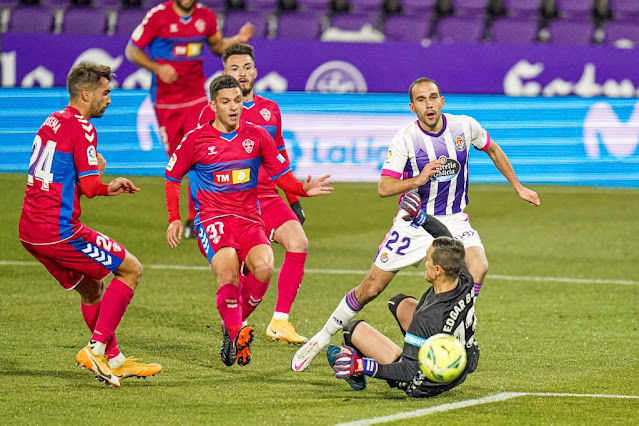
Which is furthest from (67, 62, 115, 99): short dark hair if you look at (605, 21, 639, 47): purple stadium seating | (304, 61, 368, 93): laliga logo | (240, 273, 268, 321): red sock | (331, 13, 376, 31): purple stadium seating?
(605, 21, 639, 47): purple stadium seating

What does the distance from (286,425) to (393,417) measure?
0.57 metres

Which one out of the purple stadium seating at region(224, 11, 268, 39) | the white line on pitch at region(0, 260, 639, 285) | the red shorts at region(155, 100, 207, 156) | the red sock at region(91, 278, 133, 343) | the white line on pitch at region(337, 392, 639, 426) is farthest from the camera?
the purple stadium seating at region(224, 11, 268, 39)

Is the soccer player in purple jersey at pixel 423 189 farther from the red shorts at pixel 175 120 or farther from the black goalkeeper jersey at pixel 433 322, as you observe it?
the red shorts at pixel 175 120

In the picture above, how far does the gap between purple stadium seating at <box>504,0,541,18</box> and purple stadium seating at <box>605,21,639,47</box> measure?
1209 mm

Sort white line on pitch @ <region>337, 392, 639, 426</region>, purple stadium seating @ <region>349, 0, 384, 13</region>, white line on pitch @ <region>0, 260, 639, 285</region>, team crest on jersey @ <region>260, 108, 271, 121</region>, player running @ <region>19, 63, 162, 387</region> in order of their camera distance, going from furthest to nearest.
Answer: purple stadium seating @ <region>349, 0, 384, 13</region>, white line on pitch @ <region>0, 260, 639, 285</region>, team crest on jersey @ <region>260, 108, 271, 121</region>, player running @ <region>19, 63, 162, 387</region>, white line on pitch @ <region>337, 392, 639, 426</region>

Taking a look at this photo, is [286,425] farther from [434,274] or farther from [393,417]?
[434,274]

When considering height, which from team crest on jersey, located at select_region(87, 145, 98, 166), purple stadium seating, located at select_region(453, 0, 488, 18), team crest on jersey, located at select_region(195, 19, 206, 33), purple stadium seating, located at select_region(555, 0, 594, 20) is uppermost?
team crest on jersey, located at select_region(87, 145, 98, 166)

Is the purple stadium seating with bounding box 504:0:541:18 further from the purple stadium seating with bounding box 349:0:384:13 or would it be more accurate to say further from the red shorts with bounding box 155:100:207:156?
the red shorts with bounding box 155:100:207:156

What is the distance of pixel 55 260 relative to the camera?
7.24 metres

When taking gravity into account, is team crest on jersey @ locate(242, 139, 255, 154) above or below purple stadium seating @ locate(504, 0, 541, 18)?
above

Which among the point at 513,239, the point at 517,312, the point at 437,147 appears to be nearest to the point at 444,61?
the point at 513,239

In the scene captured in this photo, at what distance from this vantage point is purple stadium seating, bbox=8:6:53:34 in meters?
18.2

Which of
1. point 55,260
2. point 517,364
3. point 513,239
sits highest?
point 55,260

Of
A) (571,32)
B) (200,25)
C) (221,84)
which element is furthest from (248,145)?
(571,32)
